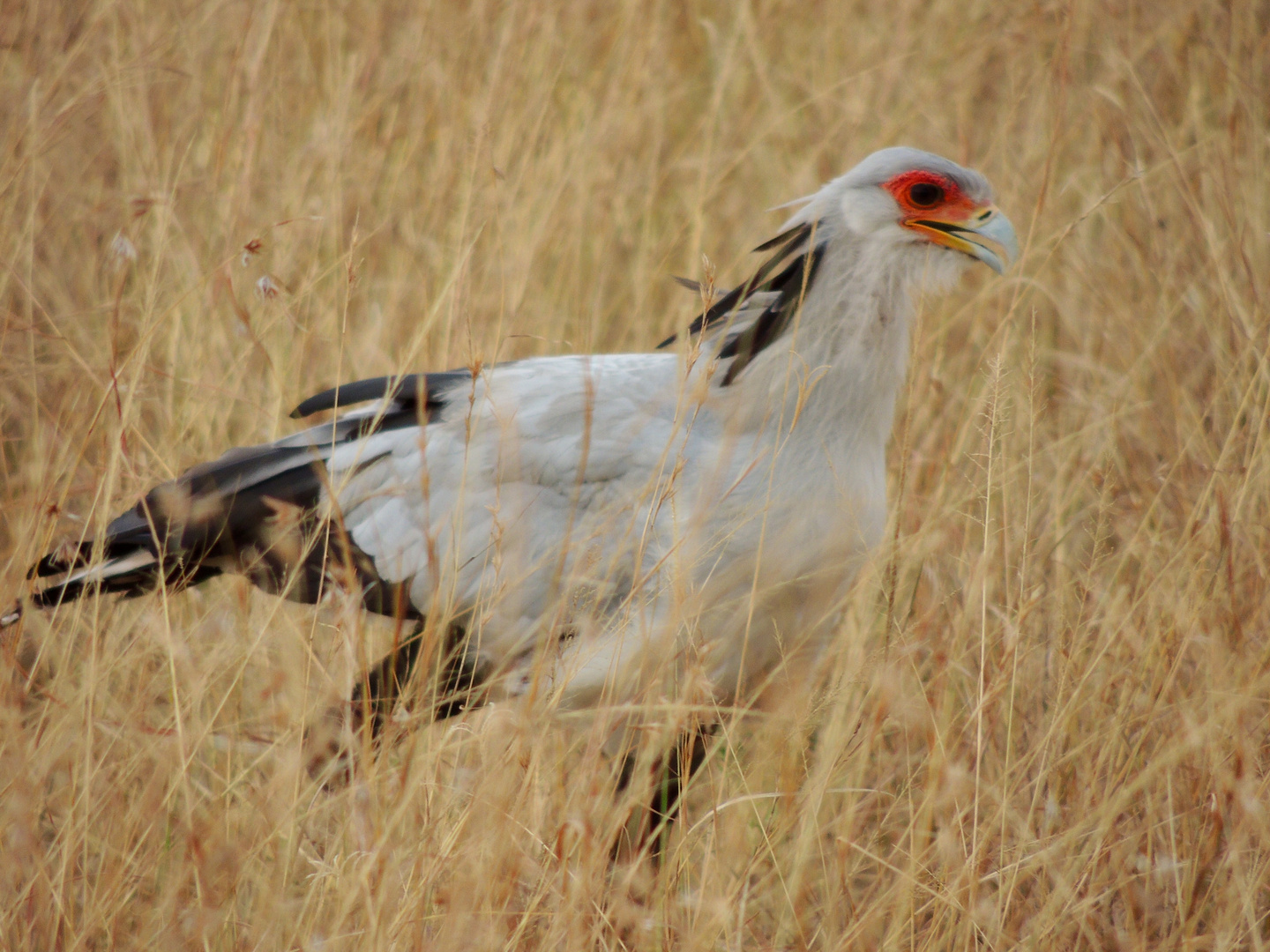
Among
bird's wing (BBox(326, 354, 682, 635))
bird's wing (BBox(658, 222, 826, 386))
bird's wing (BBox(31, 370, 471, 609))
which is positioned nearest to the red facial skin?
bird's wing (BBox(658, 222, 826, 386))

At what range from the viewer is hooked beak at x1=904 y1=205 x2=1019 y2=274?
111 inches

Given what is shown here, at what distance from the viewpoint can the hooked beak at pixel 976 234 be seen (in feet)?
9.23

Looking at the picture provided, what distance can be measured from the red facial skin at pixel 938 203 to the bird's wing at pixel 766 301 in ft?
0.67

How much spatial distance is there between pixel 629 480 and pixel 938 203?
1.01 metres

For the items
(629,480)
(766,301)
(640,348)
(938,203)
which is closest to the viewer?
(629,480)

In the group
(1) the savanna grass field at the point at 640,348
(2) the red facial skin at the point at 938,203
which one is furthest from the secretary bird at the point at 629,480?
(1) the savanna grass field at the point at 640,348

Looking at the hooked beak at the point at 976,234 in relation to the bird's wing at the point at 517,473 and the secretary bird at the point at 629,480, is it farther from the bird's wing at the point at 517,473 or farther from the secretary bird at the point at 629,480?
the bird's wing at the point at 517,473

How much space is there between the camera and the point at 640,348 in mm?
4152

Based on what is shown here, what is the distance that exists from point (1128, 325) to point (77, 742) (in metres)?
3.34

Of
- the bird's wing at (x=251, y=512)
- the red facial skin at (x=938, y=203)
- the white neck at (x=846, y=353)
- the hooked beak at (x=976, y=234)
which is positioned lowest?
the bird's wing at (x=251, y=512)

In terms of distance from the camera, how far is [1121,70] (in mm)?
4121

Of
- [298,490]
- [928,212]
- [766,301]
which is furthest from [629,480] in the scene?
[928,212]

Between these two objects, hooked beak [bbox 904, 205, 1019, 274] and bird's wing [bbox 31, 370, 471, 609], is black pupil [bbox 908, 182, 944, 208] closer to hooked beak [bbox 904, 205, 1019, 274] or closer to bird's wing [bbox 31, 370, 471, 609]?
hooked beak [bbox 904, 205, 1019, 274]

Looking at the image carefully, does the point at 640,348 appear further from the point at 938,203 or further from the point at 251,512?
the point at 251,512
